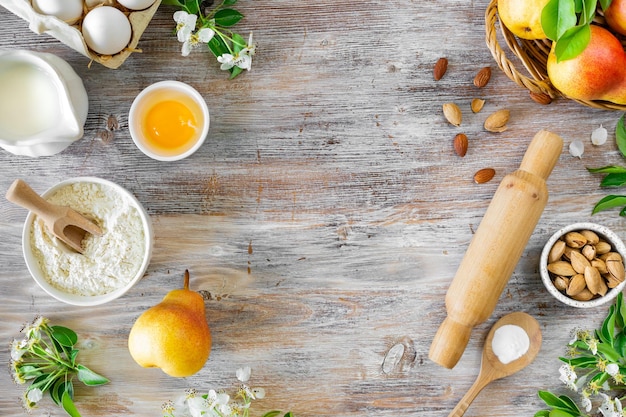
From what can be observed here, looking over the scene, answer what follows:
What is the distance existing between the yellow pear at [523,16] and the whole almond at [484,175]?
237 mm

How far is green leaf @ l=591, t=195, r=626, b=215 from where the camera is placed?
1.08 m

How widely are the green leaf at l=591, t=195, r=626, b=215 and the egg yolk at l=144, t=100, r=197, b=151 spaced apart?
0.74 m

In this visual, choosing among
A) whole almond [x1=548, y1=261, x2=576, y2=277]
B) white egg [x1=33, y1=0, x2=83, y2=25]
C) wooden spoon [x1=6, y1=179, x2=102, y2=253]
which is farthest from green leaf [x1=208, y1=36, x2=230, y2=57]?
whole almond [x1=548, y1=261, x2=576, y2=277]

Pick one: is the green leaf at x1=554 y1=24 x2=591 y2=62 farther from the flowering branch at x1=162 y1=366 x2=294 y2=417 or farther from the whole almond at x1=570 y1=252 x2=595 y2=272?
the flowering branch at x1=162 y1=366 x2=294 y2=417

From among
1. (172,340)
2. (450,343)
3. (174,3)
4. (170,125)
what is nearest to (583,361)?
(450,343)

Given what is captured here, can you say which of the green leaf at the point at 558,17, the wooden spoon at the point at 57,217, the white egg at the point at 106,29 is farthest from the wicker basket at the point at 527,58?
the wooden spoon at the point at 57,217

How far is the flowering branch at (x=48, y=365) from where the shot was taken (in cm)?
106

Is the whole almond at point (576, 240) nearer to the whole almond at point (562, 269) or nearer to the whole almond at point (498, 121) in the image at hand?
the whole almond at point (562, 269)

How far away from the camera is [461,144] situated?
3.55 ft

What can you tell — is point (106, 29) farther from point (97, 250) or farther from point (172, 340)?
point (172, 340)

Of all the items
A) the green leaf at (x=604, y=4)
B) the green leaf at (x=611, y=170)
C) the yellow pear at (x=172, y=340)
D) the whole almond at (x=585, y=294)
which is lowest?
the yellow pear at (x=172, y=340)

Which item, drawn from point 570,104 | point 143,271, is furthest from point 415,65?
point 143,271

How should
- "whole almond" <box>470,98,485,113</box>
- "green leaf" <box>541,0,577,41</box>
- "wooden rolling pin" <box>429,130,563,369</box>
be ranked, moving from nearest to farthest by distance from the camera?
"green leaf" <box>541,0,577,41</box>
"wooden rolling pin" <box>429,130,563,369</box>
"whole almond" <box>470,98,485,113</box>

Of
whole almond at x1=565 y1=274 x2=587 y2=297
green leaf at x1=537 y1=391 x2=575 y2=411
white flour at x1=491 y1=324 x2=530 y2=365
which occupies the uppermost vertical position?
whole almond at x1=565 y1=274 x2=587 y2=297
